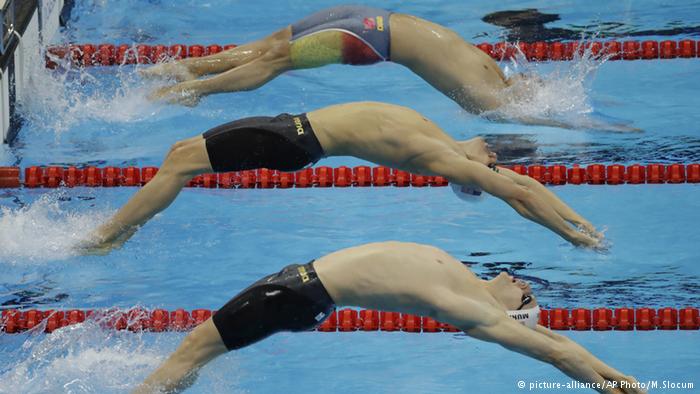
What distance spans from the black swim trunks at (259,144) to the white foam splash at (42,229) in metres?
0.93

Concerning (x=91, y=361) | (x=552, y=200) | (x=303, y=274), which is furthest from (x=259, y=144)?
(x=552, y=200)

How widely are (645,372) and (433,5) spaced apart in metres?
3.99

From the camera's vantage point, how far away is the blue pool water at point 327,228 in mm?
4887

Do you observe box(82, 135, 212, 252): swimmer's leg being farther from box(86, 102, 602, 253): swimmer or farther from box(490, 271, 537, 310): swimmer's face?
box(490, 271, 537, 310): swimmer's face

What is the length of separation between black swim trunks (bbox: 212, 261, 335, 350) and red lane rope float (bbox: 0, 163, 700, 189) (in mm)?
2062

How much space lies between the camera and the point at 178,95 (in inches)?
225

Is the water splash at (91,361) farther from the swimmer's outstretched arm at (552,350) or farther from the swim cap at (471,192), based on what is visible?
the swimmer's outstretched arm at (552,350)

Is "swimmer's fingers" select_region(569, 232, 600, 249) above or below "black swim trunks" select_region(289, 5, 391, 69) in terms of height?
below

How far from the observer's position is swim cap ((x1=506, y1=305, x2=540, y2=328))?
4.14 meters

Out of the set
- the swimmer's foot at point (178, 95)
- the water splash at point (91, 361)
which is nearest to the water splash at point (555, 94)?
the swimmer's foot at point (178, 95)

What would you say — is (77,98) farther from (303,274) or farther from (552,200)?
(303,274)

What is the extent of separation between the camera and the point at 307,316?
4.07m

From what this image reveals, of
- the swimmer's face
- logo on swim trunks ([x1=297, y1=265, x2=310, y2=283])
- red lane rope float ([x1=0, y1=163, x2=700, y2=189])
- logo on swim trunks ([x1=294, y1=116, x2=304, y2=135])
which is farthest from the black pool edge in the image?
the swimmer's face

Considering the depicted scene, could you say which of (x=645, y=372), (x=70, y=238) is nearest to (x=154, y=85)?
(x=70, y=238)
